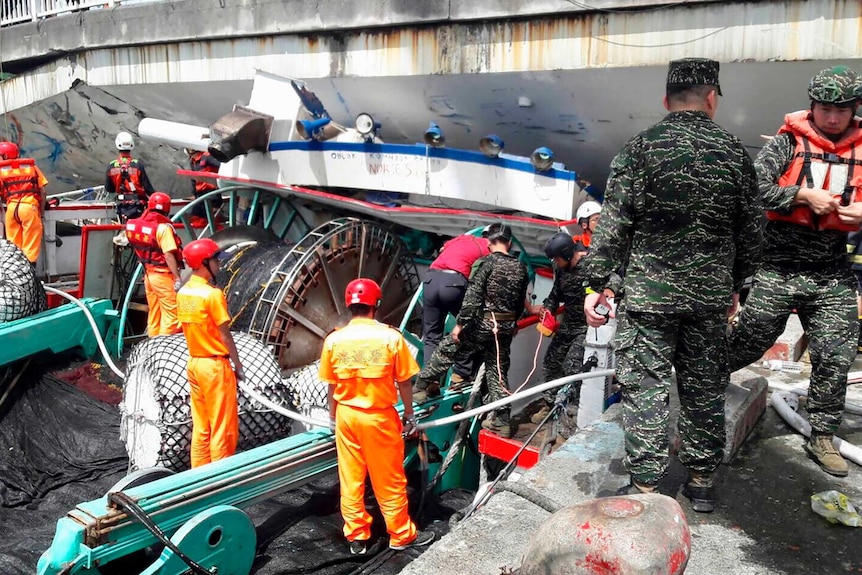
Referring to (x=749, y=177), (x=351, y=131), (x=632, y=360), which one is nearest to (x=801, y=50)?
(x=749, y=177)

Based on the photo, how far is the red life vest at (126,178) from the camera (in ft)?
31.4

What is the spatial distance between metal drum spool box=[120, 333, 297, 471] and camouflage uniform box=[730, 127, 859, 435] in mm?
3548

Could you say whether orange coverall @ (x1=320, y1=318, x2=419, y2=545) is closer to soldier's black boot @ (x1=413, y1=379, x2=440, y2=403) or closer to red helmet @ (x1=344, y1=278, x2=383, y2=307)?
red helmet @ (x1=344, y1=278, x2=383, y2=307)

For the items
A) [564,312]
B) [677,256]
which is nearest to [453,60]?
[564,312]

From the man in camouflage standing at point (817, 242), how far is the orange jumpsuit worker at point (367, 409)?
1.90 metres

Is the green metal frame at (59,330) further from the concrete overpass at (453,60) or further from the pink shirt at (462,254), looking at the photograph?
the pink shirt at (462,254)

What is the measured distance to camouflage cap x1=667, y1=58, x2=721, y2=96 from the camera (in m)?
2.67

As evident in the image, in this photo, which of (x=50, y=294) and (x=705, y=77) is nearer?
(x=705, y=77)

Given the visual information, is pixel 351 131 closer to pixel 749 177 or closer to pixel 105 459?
pixel 105 459

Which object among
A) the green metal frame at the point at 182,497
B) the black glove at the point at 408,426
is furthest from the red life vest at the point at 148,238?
the black glove at the point at 408,426

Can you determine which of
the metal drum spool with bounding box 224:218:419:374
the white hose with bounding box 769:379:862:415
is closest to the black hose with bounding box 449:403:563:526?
the white hose with bounding box 769:379:862:415

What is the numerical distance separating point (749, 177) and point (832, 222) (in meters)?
0.74

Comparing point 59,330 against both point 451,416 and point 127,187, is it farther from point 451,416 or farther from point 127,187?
point 451,416

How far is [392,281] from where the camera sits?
8.00 metres
